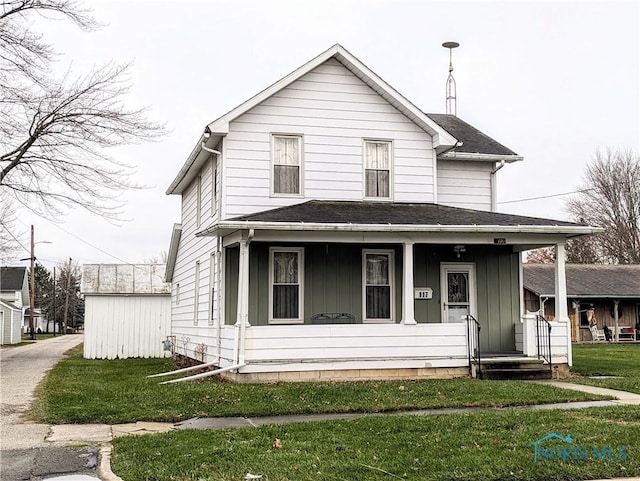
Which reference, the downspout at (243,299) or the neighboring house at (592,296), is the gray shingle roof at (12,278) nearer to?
the neighboring house at (592,296)

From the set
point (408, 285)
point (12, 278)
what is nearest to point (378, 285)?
point (408, 285)

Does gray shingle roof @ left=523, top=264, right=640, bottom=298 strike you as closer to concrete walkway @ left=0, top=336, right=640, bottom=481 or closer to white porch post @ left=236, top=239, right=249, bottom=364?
concrete walkway @ left=0, top=336, right=640, bottom=481

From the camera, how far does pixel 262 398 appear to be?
1213cm

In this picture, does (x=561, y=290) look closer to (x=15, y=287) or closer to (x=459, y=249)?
(x=459, y=249)

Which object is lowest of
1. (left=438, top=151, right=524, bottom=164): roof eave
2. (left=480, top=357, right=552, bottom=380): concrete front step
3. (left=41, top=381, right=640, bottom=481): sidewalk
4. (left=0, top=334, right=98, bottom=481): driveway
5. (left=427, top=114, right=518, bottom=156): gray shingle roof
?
(left=0, top=334, right=98, bottom=481): driveway

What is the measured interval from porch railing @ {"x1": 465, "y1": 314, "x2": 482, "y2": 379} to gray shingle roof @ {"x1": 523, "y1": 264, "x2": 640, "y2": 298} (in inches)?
842

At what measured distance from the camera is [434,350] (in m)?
15.4

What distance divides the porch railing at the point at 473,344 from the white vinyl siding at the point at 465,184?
155 inches

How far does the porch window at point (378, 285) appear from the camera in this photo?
16625mm

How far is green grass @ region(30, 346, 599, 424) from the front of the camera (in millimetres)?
11008

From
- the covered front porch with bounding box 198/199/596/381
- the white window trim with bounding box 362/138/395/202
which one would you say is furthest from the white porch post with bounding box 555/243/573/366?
the white window trim with bounding box 362/138/395/202

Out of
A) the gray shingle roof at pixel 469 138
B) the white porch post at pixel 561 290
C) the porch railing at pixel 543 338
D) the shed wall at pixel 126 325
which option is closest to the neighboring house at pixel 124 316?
the shed wall at pixel 126 325

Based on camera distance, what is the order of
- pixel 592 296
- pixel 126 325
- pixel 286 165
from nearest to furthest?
pixel 286 165 → pixel 126 325 → pixel 592 296

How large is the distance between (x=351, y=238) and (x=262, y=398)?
4.35 metres
